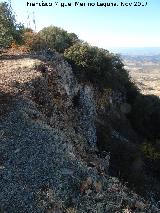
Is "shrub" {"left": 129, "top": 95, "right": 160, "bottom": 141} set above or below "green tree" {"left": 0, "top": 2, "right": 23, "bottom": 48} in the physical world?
below

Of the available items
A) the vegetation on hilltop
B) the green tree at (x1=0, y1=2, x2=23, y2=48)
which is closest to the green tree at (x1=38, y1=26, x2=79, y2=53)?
the vegetation on hilltop

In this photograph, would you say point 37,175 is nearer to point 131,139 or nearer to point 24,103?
point 24,103

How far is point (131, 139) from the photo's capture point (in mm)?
53344

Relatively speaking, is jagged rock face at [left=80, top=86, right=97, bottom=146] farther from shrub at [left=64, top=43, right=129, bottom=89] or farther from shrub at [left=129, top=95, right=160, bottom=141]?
shrub at [left=129, top=95, right=160, bottom=141]

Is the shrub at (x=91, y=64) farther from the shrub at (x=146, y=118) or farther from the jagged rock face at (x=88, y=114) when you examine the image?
the shrub at (x=146, y=118)

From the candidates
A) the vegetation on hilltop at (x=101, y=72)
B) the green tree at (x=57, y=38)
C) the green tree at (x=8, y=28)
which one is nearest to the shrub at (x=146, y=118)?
the vegetation on hilltop at (x=101, y=72)

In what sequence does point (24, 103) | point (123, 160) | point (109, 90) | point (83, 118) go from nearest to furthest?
point (24, 103), point (123, 160), point (83, 118), point (109, 90)

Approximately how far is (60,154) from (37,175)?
284 cm

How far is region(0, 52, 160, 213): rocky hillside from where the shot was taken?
19531mm

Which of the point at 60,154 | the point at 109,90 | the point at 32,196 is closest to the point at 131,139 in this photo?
the point at 109,90

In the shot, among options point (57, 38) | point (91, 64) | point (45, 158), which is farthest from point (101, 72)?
point (45, 158)

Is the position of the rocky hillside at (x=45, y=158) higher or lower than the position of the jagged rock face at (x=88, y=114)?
higher

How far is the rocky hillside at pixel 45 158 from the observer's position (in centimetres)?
1953

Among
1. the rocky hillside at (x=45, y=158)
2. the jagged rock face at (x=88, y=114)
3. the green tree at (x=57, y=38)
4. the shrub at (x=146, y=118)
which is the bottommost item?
the shrub at (x=146, y=118)
